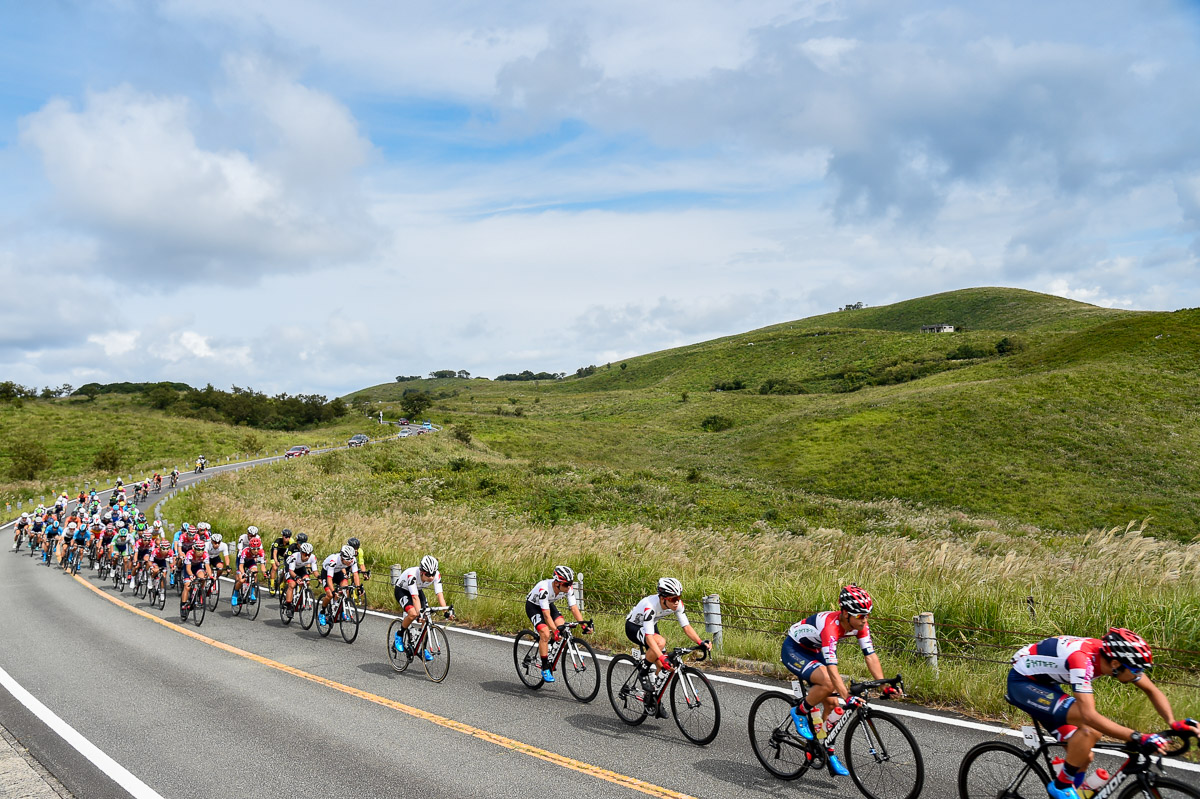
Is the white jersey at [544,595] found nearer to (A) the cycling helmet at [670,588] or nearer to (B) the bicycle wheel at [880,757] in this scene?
(A) the cycling helmet at [670,588]

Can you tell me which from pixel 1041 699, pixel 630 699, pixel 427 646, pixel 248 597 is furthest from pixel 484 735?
pixel 248 597

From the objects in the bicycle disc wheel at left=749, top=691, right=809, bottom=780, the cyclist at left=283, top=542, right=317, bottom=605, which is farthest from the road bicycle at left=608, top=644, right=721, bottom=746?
the cyclist at left=283, top=542, right=317, bottom=605

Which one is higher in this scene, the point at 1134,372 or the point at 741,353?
the point at 741,353

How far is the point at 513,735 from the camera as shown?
7.85m

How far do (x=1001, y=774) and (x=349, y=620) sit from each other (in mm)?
11380

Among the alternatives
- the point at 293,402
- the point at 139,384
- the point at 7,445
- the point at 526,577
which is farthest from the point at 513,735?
the point at 139,384

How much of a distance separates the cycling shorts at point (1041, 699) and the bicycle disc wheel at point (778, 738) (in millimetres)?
1895

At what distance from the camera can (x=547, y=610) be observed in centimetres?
939

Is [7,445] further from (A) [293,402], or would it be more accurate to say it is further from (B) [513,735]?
(B) [513,735]

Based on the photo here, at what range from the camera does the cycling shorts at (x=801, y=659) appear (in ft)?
20.9

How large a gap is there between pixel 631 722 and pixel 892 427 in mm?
50715

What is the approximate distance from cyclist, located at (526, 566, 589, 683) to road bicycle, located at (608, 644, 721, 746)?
1.24 m

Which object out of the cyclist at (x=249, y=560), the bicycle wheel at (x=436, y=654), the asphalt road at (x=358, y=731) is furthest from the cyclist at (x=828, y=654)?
the cyclist at (x=249, y=560)

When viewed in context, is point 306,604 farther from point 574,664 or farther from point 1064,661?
point 1064,661
